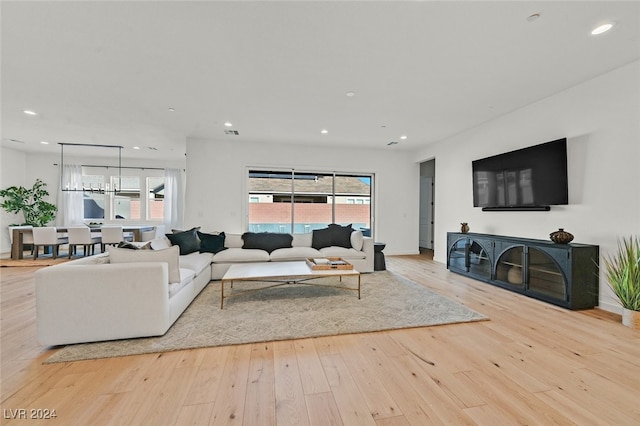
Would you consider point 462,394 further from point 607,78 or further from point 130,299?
point 607,78

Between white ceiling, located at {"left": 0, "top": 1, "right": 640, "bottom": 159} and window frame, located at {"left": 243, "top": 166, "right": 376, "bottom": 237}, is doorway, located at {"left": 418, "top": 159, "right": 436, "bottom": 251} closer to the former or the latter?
window frame, located at {"left": 243, "top": 166, "right": 376, "bottom": 237}

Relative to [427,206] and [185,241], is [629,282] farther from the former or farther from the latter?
[427,206]

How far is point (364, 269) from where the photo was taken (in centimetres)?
469

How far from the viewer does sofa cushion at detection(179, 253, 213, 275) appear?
3.42 m

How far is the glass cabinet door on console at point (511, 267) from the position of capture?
3.61 m

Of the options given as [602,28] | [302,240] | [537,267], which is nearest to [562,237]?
[537,267]

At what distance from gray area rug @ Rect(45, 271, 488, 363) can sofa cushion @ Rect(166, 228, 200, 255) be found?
81 centimetres

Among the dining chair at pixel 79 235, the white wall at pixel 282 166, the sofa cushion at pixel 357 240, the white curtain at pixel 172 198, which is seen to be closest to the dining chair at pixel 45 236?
the dining chair at pixel 79 235

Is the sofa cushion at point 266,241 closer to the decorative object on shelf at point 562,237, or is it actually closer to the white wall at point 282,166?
the white wall at point 282,166

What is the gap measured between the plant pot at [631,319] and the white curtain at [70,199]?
36.6 feet

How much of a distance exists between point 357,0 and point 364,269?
3.80m

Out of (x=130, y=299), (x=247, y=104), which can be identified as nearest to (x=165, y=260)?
(x=130, y=299)

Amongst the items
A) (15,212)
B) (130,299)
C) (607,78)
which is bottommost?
(130,299)

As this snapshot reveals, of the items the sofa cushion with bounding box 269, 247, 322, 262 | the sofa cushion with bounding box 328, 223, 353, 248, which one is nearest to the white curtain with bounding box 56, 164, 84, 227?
the sofa cushion with bounding box 269, 247, 322, 262
